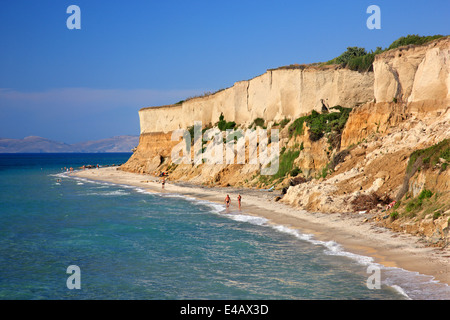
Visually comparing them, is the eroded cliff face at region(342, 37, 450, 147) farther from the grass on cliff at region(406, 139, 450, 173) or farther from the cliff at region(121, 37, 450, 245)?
the grass on cliff at region(406, 139, 450, 173)

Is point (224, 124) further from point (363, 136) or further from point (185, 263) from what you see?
point (185, 263)

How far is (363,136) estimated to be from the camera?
30797 millimetres

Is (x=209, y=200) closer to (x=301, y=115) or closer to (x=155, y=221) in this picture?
(x=155, y=221)

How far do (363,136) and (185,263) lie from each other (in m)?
18.3

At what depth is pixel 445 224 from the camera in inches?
638

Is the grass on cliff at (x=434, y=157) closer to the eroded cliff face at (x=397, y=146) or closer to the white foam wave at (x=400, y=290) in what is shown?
the eroded cliff face at (x=397, y=146)

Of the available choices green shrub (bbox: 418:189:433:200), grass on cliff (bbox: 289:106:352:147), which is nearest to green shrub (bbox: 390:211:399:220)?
green shrub (bbox: 418:189:433:200)

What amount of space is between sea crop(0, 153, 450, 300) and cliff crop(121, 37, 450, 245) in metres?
3.96

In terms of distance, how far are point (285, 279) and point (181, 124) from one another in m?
55.3

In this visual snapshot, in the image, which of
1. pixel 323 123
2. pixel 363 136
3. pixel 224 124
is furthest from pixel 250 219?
pixel 224 124

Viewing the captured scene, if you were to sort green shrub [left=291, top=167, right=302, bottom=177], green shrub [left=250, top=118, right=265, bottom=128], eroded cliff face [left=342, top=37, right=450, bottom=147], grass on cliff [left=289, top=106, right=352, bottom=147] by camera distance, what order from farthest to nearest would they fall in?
green shrub [left=250, top=118, right=265, bottom=128], green shrub [left=291, top=167, right=302, bottom=177], grass on cliff [left=289, top=106, right=352, bottom=147], eroded cliff face [left=342, top=37, right=450, bottom=147]

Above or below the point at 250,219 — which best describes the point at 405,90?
above

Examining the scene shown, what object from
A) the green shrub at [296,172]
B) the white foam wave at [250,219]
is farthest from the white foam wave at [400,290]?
the green shrub at [296,172]

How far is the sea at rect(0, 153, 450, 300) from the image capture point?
13.3 m
